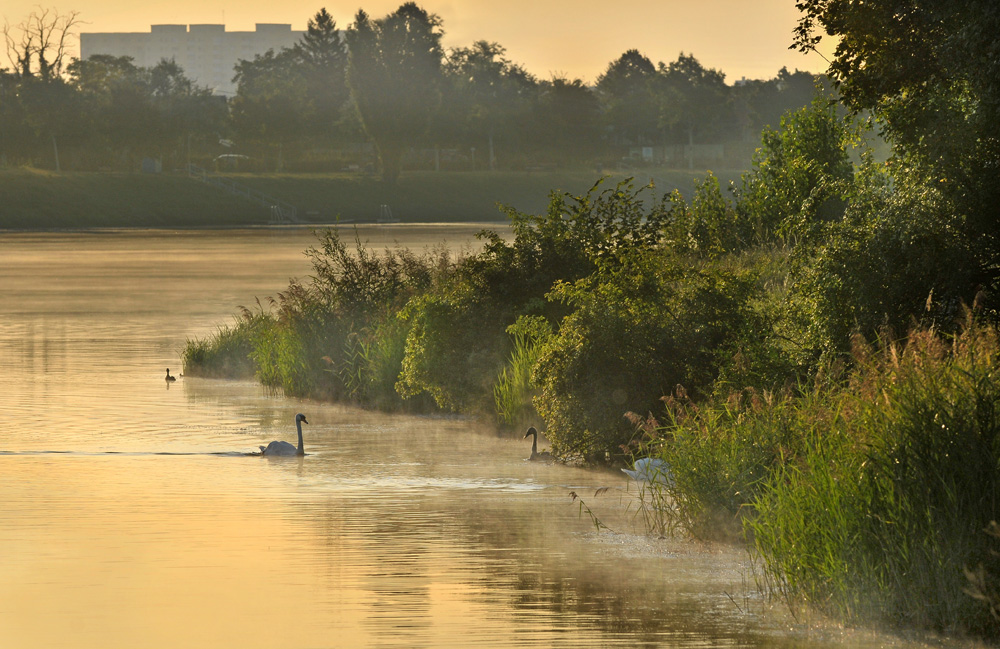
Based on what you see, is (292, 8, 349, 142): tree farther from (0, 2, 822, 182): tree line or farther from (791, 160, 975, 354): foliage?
(791, 160, 975, 354): foliage

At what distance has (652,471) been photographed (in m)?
13.2

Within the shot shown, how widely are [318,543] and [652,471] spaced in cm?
280

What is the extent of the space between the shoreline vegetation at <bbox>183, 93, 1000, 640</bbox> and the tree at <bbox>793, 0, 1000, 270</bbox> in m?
0.26

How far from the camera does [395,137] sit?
402 feet

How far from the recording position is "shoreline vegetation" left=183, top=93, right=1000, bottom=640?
9.40m

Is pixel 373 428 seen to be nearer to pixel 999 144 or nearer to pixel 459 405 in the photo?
pixel 459 405

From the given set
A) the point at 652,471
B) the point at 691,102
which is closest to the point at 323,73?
the point at 691,102

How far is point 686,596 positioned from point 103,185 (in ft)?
324

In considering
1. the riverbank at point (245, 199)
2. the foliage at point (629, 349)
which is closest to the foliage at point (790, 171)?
the foliage at point (629, 349)

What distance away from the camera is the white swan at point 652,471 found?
12.7 meters

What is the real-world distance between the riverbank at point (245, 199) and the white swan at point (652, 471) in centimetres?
7804

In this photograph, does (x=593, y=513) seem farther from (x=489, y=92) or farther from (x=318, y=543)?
(x=489, y=92)

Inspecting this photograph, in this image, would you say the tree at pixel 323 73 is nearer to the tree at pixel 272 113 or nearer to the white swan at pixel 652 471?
the tree at pixel 272 113

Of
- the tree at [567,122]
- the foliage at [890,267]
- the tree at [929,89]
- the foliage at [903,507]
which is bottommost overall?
the foliage at [903,507]
